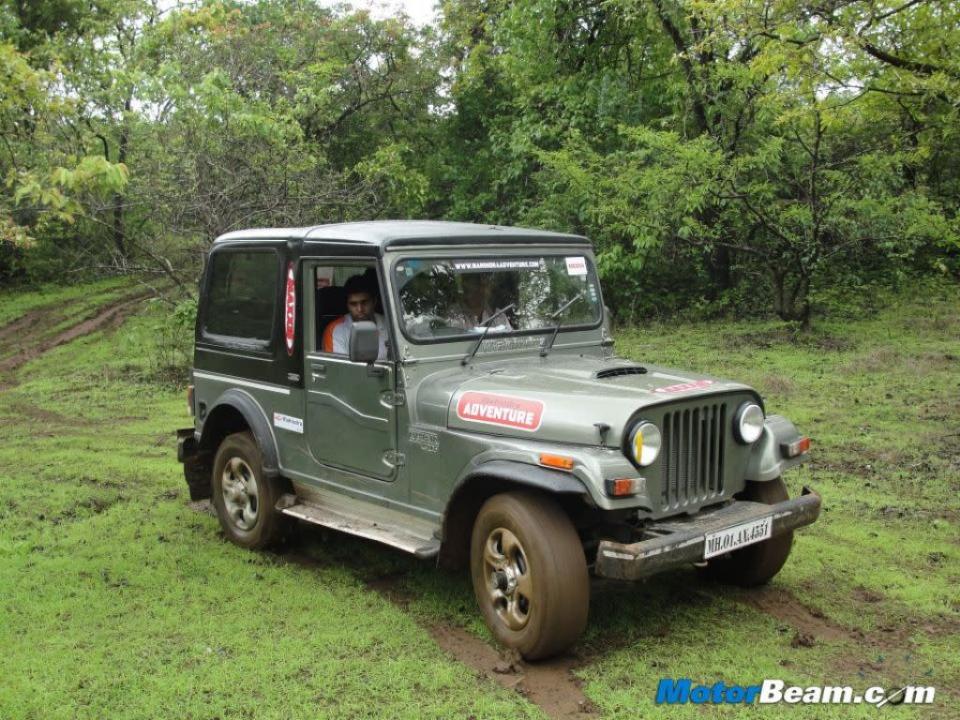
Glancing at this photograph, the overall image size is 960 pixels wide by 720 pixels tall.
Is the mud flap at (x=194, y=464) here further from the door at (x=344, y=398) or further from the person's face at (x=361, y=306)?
the person's face at (x=361, y=306)

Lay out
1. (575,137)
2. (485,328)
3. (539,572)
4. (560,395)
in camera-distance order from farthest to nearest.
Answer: (575,137) < (485,328) < (560,395) < (539,572)

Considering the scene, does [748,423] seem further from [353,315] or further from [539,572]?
[353,315]

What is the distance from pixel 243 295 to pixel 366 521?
6.21 ft

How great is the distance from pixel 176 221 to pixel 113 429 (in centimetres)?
428

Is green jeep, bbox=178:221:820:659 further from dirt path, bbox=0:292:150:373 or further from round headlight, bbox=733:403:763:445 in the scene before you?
dirt path, bbox=0:292:150:373

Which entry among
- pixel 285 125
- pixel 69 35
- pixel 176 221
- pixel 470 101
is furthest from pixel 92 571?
pixel 69 35

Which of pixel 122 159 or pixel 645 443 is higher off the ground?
pixel 122 159

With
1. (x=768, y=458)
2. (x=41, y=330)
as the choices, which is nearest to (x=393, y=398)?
(x=768, y=458)

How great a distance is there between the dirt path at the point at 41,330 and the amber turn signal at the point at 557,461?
48.7ft

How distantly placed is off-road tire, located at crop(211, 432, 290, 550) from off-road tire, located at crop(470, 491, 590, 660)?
203 cm

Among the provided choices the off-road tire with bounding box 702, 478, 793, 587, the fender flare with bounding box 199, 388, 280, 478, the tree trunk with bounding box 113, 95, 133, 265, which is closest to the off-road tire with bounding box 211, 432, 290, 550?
the fender flare with bounding box 199, 388, 280, 478

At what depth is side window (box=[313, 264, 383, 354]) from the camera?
18.5 ft

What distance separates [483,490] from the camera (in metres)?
4.89

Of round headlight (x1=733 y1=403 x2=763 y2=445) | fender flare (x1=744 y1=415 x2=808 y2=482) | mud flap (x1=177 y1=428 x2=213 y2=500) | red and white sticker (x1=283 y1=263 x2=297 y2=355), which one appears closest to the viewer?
round headlight (x1=733 y1=403 x2=763 y2=445)
